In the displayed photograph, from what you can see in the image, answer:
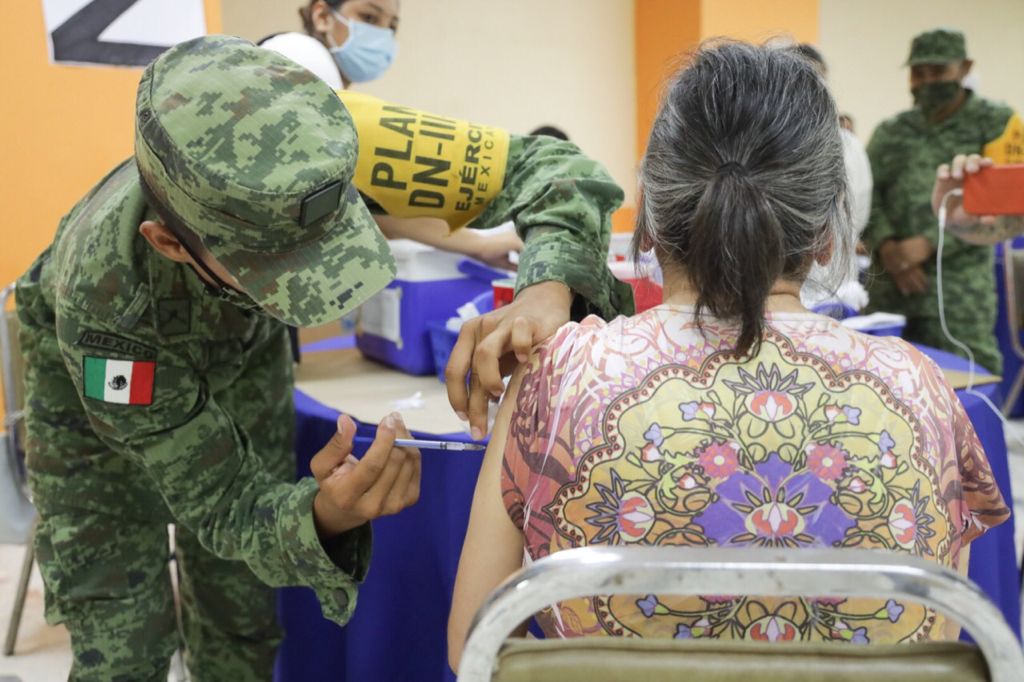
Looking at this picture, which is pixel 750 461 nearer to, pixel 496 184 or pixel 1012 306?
pixel 496 184

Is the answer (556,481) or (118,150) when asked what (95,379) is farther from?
(118,150)

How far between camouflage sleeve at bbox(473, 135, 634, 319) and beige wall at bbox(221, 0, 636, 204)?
3328 millimetres

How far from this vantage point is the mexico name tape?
128cm

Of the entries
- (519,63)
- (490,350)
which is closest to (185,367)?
(490,350)

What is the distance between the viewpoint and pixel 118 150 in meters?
2.93

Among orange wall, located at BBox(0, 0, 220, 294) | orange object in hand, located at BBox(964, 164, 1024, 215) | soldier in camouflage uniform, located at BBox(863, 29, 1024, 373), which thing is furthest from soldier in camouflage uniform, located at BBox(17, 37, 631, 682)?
soldier in camouflage uniform, located at BBox(863, 29, 1024, 373)

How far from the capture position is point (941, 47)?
3.06 metres

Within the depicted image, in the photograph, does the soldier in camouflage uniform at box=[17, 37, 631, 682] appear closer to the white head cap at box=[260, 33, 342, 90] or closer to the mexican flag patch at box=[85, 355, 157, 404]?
the mexican flag patch at box=[85, 355, 157, 404]

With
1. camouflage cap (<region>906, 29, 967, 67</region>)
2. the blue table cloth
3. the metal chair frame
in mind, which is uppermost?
camouflage cap (<region>906, 29, 967, 67</region>)

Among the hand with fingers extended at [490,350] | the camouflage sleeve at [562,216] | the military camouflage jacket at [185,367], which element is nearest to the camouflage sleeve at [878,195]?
the camouflage sleeve at [562,216]

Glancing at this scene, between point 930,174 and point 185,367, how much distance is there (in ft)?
9.22

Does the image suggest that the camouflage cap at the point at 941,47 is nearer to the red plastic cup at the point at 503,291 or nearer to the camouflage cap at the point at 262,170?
the red plastic cup at the point at 503,291

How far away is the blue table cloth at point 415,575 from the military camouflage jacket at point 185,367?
25 centimetres

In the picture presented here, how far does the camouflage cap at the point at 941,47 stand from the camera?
3047mm
